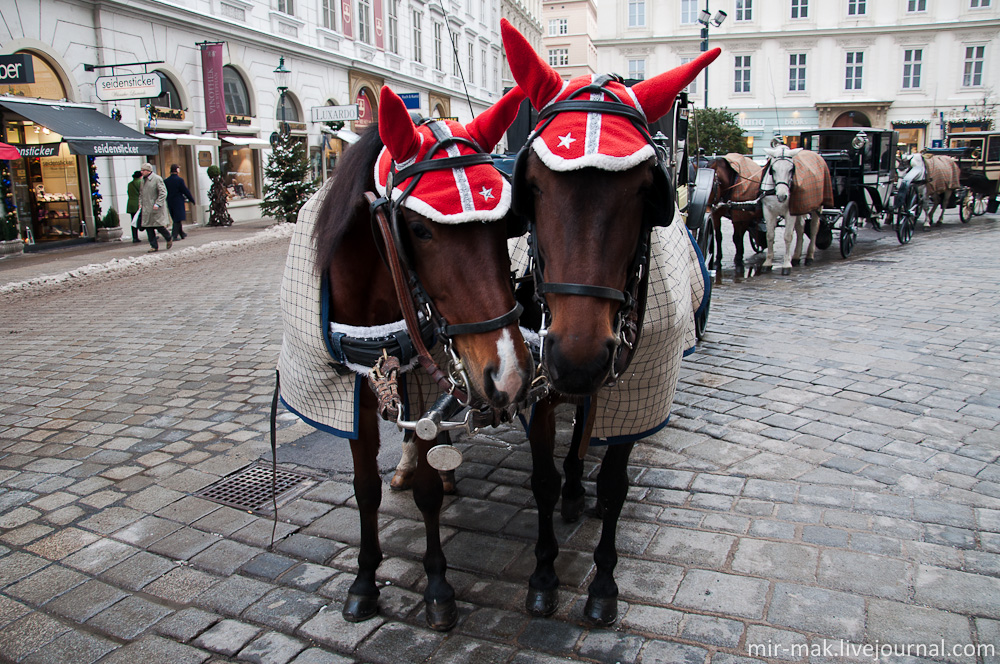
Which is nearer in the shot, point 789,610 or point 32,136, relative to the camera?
Answer: point 789,610

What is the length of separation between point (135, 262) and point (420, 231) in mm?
13011

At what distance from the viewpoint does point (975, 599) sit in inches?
106

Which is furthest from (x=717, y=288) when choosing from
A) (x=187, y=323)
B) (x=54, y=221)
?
(x=54, y=221)

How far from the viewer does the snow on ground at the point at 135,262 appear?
11.0 metres

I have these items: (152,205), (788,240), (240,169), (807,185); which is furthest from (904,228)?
(240,169)

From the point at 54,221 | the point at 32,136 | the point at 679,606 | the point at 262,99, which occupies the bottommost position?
the point at 679,606

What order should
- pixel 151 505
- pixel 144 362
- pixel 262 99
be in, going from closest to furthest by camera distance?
pixel 151 505, pixel 144 362, pixel 262 99

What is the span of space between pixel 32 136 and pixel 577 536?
16.6m

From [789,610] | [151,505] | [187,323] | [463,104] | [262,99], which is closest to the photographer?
[789,610]

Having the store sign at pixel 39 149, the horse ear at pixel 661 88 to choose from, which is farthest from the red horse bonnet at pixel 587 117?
the store sign at pixel 39 149

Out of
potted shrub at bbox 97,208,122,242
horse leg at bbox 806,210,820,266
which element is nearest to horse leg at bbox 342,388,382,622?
horse leg at bbox 806,210,820,266

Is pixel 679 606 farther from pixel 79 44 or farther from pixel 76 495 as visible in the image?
pixel 79 44

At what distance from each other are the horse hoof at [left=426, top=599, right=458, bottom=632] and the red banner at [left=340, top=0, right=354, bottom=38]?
27.2 m

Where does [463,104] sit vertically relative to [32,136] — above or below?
above
